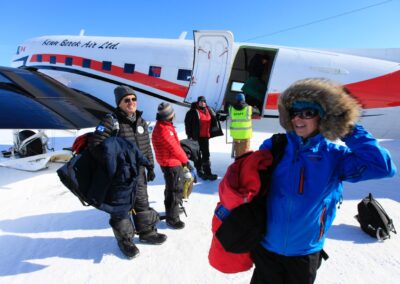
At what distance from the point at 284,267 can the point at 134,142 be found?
196 centimetres

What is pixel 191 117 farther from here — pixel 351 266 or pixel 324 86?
pixel 324 86

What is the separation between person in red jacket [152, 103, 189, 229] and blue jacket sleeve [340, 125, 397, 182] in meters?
2.30

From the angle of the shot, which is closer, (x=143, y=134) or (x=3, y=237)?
(x=143, y=134)

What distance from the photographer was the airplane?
7426 mm

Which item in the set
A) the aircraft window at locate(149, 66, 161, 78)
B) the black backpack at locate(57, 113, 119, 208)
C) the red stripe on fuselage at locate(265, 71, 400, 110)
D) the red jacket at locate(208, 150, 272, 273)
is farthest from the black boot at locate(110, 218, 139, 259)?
the red stripe on fuselage at locate(265, 71, 400, 110)

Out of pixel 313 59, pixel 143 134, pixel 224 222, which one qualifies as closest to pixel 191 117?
pixel 143 134

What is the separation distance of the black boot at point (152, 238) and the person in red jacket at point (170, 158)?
14.1 inches

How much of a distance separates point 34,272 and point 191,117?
3570 mm

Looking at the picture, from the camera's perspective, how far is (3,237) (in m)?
3.34

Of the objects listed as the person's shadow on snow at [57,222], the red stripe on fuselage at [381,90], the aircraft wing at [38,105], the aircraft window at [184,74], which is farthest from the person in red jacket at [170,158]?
the red stripe on fuselage at [381,90]

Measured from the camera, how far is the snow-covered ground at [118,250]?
2641 millimetres

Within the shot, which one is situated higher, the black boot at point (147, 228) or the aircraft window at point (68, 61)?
the aircraft window at point (68, 61)

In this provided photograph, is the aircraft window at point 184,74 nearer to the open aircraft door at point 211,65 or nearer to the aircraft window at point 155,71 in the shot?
the open aircraft door at point 211,65

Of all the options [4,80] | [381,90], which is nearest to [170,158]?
[4,80]
